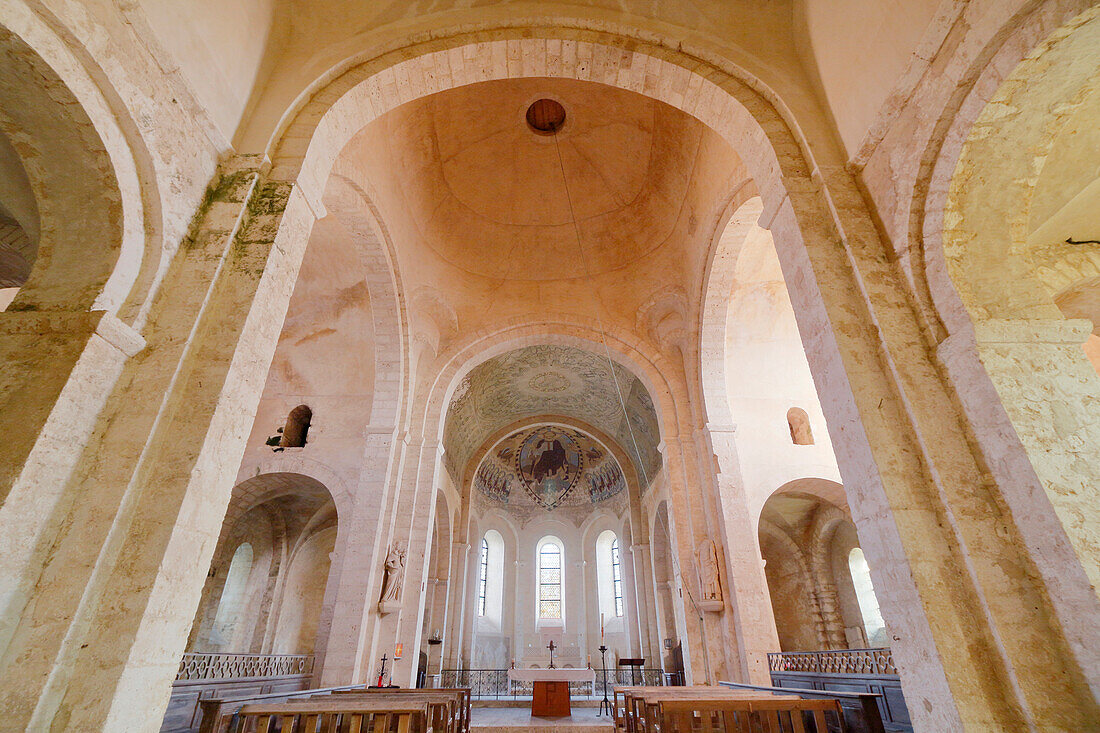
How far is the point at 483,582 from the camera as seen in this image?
60.7 feet

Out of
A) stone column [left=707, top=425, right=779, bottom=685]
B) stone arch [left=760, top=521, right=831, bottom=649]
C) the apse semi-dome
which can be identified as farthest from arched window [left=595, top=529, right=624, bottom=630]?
stone column [left=707, top=425, right=779, bottom=685]

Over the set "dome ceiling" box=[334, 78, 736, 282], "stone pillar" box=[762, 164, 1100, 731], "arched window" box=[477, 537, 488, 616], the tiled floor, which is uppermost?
"dome ceiling" box=[334, 78, 736, 282]

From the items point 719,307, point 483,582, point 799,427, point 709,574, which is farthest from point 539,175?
point 483,582

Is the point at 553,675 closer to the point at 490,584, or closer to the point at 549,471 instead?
the point at 549,471

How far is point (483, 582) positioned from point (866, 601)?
38.5ft

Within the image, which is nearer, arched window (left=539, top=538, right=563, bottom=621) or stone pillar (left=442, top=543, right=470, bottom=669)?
stone pillar (left=442, top=543, right=470, bottom=669)

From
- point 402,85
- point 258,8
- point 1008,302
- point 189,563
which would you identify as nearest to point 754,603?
point 1008,302

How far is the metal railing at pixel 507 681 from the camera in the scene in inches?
559

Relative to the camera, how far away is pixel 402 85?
5348 mm

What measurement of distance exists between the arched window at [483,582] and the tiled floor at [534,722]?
6088mm

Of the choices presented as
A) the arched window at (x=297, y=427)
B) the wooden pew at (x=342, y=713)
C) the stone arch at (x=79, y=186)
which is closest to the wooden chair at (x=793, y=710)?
the wooden pew at (x=342, y=713)

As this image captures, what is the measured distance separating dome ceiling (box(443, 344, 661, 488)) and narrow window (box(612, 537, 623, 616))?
476 centimetres

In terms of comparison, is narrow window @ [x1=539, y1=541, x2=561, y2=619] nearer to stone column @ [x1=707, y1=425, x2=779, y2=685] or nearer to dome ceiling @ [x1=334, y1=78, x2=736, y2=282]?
stone column @ [x1=707, y1=425, x2=779, y2=685]

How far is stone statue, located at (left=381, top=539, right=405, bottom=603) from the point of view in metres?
8.01
